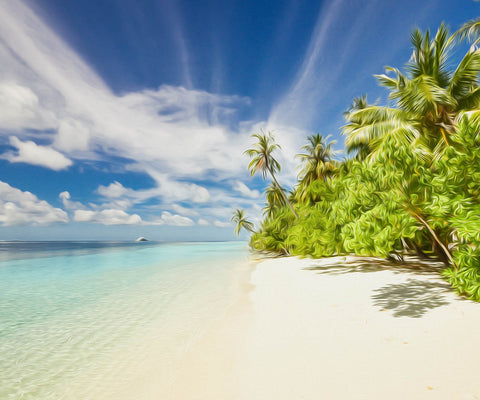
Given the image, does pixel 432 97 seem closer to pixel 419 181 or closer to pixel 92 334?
pixel 419 181

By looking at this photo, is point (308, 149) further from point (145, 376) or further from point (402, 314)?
point (145, 376)

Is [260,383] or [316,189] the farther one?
[316,189]

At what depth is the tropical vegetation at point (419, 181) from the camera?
428 cm

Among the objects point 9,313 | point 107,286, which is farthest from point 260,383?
point 107,286

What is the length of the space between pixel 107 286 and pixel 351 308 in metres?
9.20

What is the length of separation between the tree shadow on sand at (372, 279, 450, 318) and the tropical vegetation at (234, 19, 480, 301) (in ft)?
1.57

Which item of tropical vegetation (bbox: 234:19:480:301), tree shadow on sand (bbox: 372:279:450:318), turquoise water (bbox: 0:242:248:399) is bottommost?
turquoise water (bbox: 0:242:248:399)

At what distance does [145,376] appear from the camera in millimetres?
3064

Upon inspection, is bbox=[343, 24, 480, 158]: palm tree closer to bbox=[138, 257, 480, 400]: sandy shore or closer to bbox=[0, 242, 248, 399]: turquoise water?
bbox=[138, 257, 480, 400]: sandy shore

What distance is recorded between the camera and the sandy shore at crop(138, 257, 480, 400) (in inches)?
92.6

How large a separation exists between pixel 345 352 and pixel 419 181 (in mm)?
3873

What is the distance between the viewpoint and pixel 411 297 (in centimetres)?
508

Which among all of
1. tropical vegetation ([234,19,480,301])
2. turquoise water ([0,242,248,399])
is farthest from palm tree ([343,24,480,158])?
turquoise water ([0,242,248,399])

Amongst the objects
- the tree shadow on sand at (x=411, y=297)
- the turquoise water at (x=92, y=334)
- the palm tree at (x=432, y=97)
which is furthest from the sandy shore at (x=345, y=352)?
the palm tree at (x=432, y=97)
